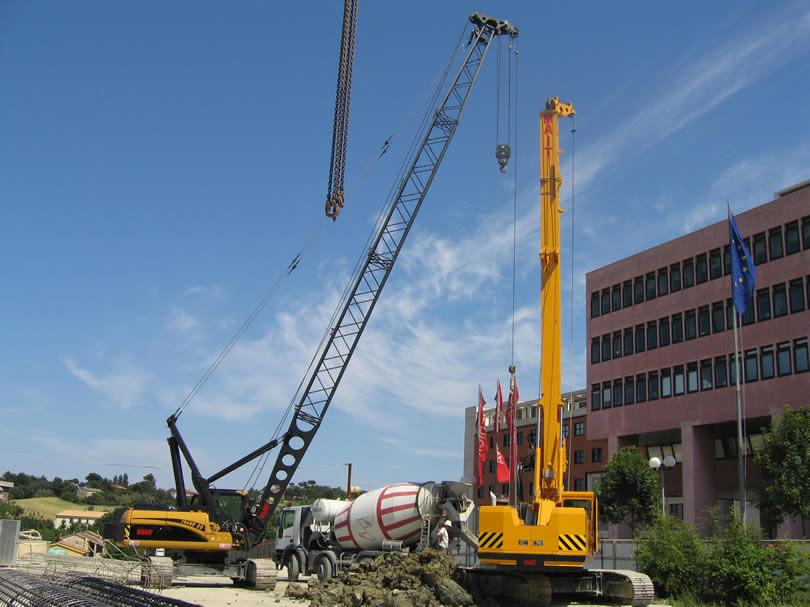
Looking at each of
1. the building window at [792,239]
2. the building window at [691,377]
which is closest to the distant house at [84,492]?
the building window at [691,377]

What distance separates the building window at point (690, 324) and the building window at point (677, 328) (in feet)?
1.64

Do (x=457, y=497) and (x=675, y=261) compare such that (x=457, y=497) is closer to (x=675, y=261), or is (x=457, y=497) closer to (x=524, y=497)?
(x=524, y=497)

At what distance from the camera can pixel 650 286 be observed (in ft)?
212

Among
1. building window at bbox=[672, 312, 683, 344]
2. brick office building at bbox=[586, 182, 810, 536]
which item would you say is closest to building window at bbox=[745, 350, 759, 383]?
brick office building at bbox=[586, 182, 810, 536]

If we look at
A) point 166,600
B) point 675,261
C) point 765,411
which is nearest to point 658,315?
point 675,261

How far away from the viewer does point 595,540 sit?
23312 millimetres

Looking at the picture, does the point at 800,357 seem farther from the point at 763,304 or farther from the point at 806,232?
the point at 806,232

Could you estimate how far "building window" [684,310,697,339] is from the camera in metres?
59.6

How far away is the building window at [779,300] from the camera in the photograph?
5284cm

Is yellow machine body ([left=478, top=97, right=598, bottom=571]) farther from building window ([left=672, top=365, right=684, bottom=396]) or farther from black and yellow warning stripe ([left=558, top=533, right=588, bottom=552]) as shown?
building window ([left=672, top=365, right=684, bottom=396])

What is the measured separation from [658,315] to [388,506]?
1587 inches

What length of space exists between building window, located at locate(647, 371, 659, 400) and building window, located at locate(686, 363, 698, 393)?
3.29 m

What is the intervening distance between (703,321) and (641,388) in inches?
299

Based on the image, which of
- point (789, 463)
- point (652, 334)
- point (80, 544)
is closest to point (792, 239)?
point (652, 334)
